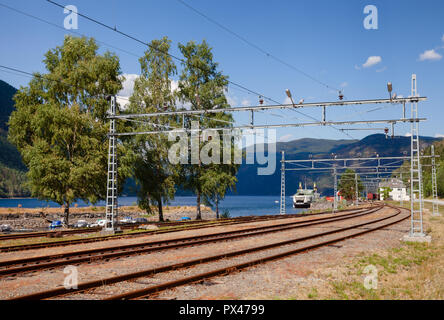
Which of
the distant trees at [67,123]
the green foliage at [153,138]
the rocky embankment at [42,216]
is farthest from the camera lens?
the rocky embankment at [42,216]

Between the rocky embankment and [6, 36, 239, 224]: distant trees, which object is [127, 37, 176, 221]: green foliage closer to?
[6, 36, 239, 224]: distant trees

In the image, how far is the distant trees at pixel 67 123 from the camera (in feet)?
108

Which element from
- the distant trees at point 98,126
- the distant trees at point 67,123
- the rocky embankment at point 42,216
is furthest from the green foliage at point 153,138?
the rocky embankment at point 42,216

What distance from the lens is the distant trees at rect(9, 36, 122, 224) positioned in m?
32.8

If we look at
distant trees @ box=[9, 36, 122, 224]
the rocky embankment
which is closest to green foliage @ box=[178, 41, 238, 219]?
distant trees @ box=[9, 36, 122, 224]

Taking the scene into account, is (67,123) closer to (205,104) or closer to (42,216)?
(205,104)

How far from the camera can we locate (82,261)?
565 inches

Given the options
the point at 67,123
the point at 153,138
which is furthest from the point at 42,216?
the point at 67,123

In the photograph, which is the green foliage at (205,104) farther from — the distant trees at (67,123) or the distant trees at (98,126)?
the distant trees at (67,123)

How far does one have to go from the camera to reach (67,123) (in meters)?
33.9

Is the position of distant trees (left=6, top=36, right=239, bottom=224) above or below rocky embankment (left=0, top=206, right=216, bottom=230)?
above
